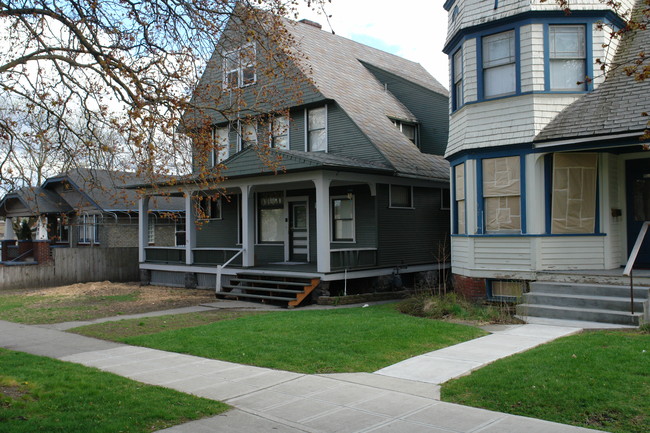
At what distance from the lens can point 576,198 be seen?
12.6 metres

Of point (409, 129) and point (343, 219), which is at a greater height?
point (409, 129)

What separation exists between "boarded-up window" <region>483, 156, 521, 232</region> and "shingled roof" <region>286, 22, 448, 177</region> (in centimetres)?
439

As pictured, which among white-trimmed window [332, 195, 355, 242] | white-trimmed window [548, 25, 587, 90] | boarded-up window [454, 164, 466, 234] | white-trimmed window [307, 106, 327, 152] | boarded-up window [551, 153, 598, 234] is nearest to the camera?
boarded-up window [551, 153, 598, 234]

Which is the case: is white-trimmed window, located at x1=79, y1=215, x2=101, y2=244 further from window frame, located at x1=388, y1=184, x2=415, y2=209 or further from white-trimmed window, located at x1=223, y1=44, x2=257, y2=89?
white-trimmed window, located at x1=223, y1=44, x2=257, y2=89

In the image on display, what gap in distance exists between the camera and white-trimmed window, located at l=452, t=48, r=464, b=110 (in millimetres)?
14305

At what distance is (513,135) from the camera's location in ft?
42.2

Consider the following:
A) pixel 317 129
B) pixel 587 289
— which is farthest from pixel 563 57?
pixel 317 129

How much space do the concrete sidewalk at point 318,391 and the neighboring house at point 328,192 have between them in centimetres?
672

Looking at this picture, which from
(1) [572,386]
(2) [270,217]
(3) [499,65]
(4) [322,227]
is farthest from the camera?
(2) [270,217]

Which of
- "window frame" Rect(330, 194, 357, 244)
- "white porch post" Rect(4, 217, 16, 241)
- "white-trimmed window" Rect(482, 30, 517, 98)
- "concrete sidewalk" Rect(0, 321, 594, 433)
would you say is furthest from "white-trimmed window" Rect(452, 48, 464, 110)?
"white porch post" Rect(4, 217, 16, 241)

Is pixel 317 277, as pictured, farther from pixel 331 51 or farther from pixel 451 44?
pixel 331 51

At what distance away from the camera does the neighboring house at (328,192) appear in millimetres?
16562

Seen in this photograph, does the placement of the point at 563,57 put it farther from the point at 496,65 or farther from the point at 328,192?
the point at 328,192

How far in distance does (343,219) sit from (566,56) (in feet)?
28.1
